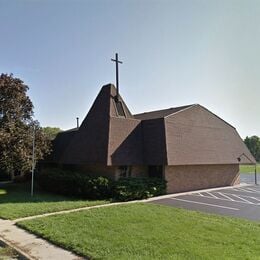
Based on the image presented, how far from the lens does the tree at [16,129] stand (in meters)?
20.4

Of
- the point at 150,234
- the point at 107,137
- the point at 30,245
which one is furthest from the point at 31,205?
the point at 150,234

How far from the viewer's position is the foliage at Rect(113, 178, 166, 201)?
54.0ft

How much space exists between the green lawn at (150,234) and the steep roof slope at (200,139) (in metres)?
8.63

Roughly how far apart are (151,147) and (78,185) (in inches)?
225

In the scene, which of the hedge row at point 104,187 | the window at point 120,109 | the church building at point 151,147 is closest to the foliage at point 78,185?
the hedge row at point 104,187

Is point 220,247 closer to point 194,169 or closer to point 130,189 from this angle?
point 130,189

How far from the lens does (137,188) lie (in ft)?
56.5

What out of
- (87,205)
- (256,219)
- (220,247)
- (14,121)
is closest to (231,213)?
(256,219)

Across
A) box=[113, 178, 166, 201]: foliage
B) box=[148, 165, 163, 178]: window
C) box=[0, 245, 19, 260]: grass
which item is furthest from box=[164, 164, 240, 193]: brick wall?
box=[0, 245, 19, 260]: grass

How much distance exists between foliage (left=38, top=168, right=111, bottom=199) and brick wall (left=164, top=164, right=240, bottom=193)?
4968 millimetres

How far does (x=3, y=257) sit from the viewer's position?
7473mm

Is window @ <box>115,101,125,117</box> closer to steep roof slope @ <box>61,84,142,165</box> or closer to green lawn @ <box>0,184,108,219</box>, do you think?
steep roof slope @ <box>61,84,142,165</box>

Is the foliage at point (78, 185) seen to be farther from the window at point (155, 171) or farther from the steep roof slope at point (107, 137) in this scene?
the window at point (155, 171)

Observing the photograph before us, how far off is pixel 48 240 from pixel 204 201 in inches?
391
